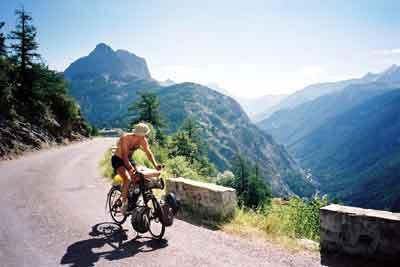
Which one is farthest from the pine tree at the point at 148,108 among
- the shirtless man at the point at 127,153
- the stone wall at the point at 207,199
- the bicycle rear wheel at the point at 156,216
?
the bicycle rear wheel at the point at 156,216

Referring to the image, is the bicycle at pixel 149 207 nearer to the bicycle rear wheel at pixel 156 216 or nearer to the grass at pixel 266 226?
the bicycle rear wheel at pixel 156 216

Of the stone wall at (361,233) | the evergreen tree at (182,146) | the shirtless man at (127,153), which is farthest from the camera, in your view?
the evergreen tree at (182,146)

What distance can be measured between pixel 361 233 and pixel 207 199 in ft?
12.9

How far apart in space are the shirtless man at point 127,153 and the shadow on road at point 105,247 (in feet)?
2.21

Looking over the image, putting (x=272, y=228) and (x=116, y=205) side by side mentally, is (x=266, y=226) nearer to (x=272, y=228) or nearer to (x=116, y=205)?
(x=272, y=228)

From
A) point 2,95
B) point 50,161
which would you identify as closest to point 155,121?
point 2,95

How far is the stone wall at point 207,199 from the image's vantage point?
8.17 metres

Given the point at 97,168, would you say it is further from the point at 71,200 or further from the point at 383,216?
the point at 383,216

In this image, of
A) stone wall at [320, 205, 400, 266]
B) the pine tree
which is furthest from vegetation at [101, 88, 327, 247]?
stone wall at [320, 205, 400, 266]

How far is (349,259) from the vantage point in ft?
18.9

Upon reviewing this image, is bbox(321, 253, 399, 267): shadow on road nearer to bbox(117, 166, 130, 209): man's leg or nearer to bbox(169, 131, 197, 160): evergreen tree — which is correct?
bbox(117, 166, 130, 209): man's leg

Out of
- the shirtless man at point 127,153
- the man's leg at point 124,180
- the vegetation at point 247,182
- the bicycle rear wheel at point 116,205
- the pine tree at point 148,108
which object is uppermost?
the pine tree at point 148,108

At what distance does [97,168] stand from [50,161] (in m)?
4.41

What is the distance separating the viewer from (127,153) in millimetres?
6984
